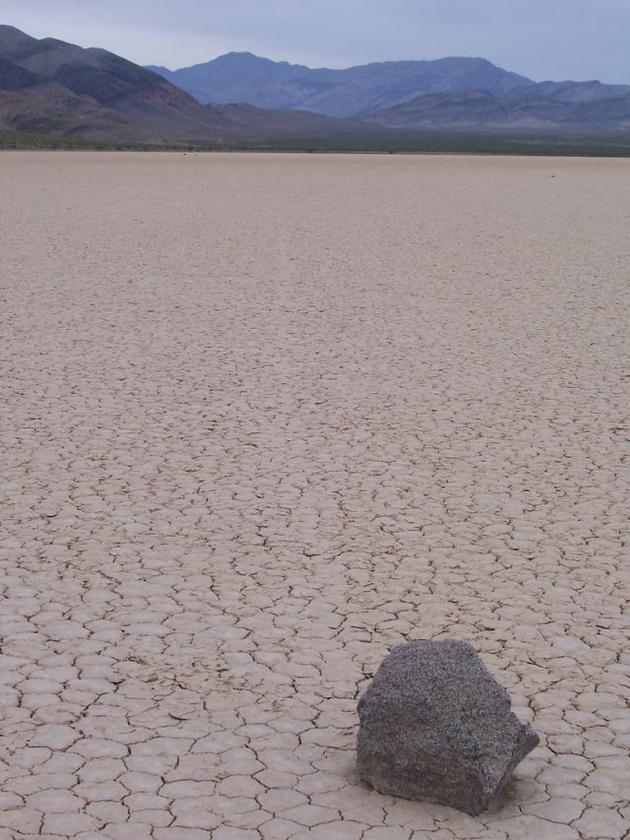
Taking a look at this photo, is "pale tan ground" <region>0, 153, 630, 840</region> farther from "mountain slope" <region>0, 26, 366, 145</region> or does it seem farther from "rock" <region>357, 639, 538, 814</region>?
"mountain slope" <region>0, 26, 366, 145</region>

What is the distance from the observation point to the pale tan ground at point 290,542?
10.0ft

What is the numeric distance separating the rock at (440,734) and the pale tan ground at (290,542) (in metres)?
0.07

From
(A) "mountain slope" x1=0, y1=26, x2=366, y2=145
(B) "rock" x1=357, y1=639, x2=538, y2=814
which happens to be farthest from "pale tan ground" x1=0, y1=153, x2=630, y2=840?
(A) "mountain slope" x1=0, y1=26, x2=366, y2=145

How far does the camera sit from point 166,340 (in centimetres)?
895

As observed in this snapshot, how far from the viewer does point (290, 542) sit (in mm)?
4797

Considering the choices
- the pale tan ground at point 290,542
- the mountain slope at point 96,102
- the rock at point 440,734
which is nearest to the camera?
the rock at point 440,734

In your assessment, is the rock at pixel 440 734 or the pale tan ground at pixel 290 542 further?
the pale tan ground at pixel 290 542

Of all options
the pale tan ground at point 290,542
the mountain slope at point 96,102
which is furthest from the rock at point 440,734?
the mountain slope at point 96,102

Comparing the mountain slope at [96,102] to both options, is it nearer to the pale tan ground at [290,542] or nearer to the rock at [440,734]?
the pale tan ground at [290,542]

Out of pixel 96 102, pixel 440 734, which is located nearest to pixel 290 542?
pixel 440 734

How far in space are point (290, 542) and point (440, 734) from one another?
1978mm

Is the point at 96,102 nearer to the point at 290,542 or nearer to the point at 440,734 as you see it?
the point at 290,542

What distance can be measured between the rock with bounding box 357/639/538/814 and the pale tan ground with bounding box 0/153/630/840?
2.7 inches

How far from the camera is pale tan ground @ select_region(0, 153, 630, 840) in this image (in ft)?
10.0
